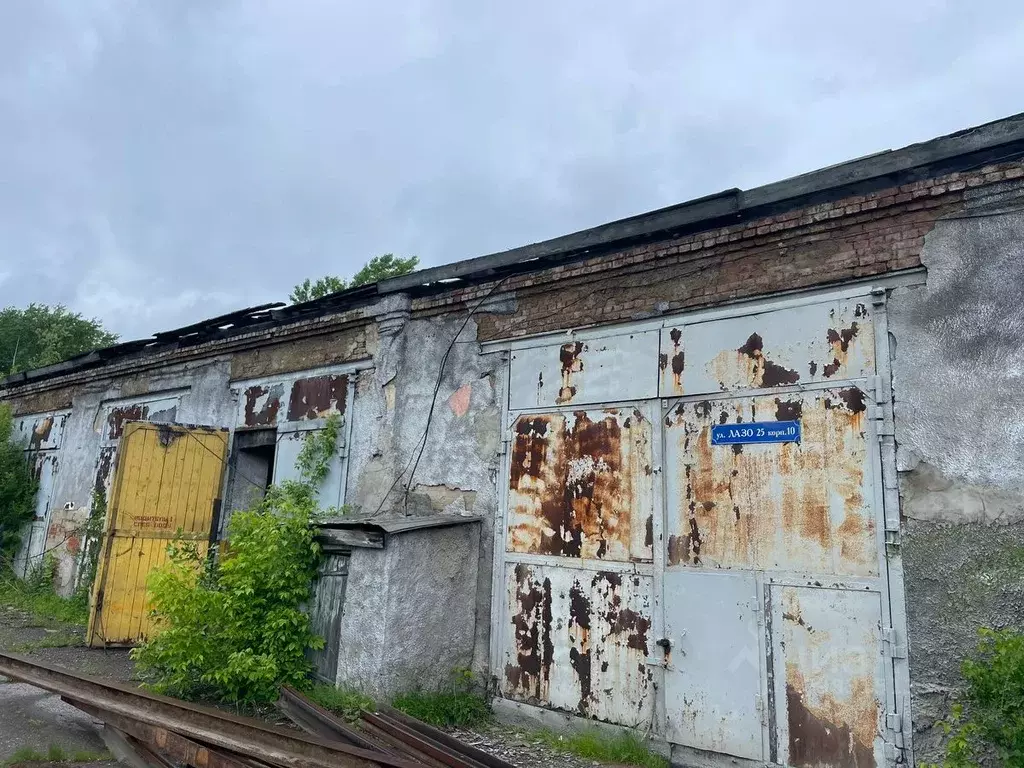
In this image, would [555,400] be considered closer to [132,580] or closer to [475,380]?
[475,380]

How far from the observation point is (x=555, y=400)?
5.69 metres

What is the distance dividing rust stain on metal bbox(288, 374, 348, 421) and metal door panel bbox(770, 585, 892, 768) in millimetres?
4571

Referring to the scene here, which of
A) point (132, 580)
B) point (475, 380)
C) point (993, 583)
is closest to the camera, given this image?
point (993, 583)

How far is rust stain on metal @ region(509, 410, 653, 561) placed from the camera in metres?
5.11

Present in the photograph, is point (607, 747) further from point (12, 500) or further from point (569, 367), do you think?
point (12, 500)

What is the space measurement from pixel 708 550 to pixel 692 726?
1.12 metres

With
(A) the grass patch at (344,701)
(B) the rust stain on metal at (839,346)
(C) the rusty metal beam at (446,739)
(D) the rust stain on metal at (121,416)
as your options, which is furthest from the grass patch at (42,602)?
(B) the rust stain on metal at (839,346)

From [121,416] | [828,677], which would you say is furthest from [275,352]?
[828,677]

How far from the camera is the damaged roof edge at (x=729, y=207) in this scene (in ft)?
13.6

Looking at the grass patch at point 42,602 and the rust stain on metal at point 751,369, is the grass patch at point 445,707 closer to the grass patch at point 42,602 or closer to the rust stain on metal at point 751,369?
the rust stain on metal at point 751,369

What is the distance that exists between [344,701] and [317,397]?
3286mm

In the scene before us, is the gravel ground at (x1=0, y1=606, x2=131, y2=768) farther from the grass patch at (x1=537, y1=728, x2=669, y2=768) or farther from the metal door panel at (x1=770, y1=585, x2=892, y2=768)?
the metal door panel at (x1=770, y1=585, x2=892, y2=768)

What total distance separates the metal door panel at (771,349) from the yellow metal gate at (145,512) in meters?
5.48

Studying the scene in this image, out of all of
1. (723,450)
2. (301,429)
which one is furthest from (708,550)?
(301,429)
